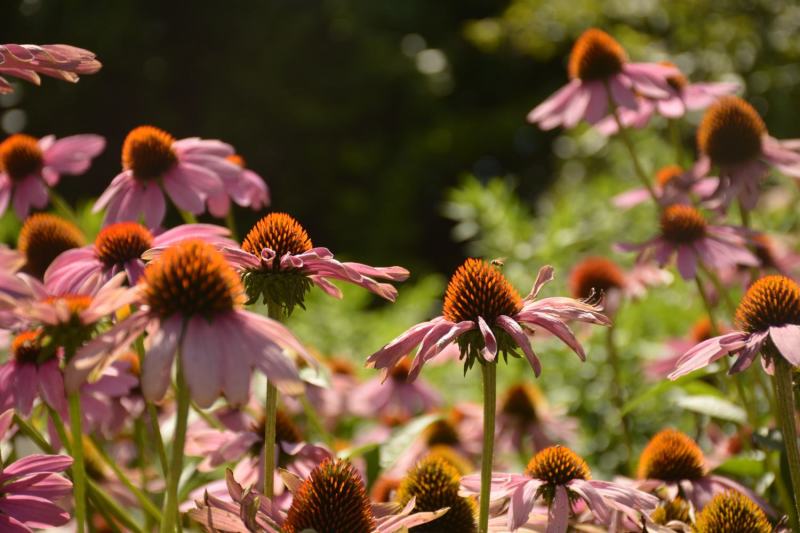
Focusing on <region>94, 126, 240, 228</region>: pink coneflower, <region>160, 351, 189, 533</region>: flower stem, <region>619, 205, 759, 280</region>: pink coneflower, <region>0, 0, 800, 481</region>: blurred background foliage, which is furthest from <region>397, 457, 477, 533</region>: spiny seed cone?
<region>0, 0, 800, 481</region>: blurred background foliage

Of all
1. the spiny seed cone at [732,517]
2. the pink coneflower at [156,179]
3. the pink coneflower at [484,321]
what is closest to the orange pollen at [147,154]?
the pink coneflower at [156,179]

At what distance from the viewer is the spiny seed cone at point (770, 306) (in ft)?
2.57

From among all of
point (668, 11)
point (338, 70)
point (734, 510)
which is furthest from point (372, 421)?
point (338, 70)

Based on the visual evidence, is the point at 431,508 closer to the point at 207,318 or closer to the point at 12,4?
the point at 207,318

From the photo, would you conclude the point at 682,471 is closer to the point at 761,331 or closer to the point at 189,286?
the point at 761,331

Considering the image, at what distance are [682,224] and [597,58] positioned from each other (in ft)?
1.01

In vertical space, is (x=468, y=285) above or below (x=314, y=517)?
above

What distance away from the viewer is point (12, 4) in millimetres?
7375

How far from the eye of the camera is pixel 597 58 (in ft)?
4.65

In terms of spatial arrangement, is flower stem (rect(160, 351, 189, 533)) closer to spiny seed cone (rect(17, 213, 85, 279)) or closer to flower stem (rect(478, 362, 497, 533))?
flower stem (rect(478, 362, 497, 533))

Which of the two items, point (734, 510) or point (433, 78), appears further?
point (433, 78)

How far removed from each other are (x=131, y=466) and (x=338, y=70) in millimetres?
6597

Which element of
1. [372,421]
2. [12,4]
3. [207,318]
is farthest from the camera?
[12,4]

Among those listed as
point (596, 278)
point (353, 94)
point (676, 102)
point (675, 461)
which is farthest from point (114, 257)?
point (353, 94)
